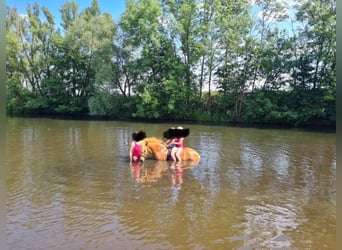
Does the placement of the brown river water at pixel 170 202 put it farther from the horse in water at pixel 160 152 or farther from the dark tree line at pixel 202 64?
the dark tree line at pixel 202 64

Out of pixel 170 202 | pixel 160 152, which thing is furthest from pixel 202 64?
pixel 170 202

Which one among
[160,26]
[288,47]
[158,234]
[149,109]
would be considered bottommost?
[158,234]

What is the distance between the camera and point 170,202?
8547 millimetres

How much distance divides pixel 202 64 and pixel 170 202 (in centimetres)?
3231

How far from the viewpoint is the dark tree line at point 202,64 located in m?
33.0

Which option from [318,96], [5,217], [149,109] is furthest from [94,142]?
[318,96]

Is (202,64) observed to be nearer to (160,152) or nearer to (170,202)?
(160,152)

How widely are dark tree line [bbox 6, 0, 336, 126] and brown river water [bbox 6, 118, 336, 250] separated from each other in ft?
65.0

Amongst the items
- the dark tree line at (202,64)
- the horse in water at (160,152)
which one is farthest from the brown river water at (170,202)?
the dark tree line at (202,64)

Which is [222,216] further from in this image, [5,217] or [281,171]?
[281,171]

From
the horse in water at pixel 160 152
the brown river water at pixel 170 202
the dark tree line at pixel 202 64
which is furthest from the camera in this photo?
the dark tree line at pixel 202 64

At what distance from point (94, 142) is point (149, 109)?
19248mm

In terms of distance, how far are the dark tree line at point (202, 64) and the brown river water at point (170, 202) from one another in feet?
Result: 65.0

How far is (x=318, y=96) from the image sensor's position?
32344 millimetres
